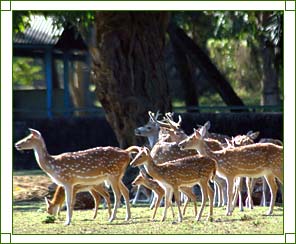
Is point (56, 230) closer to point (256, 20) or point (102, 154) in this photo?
point (102, 154)

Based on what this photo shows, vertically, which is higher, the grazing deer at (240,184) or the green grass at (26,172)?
the grazing deer at (240,184)

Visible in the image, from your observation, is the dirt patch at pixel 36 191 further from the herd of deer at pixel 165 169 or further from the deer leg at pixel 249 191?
the deer leg at pixel 249 191

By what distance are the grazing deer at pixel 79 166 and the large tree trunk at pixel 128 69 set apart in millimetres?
6047

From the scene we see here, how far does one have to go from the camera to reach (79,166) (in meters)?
13.5

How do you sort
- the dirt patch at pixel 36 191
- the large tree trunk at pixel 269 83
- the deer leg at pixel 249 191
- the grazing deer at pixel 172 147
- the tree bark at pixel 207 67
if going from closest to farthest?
1. the deer leg at pixel 249 191
2. the grazing deer at pixel 172 147
3. the dirt patch at pixel 36 191
4. the tree bark at pixel 207 67
5. the large tree trunk at pixel 269 83

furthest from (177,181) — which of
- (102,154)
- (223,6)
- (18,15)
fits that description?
(18,15)

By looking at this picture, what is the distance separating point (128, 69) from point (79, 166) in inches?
267

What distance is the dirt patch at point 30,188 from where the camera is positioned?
20.0 m

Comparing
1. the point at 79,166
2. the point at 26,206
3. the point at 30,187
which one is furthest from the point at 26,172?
the point at 79,166

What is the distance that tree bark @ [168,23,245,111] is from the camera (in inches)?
1131

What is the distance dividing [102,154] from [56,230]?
1.56 m

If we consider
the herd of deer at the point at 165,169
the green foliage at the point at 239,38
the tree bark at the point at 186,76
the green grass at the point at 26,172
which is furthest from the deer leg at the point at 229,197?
the tree bark at the point at 186,76

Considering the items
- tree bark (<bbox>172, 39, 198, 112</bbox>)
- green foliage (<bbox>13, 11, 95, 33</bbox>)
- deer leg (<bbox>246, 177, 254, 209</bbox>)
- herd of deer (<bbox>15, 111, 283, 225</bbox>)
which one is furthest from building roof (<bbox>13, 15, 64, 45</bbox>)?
herd of deer (<bbox>15, 111, 283, 225</bbox>)

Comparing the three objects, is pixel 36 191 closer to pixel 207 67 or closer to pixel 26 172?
pixel 26 172
